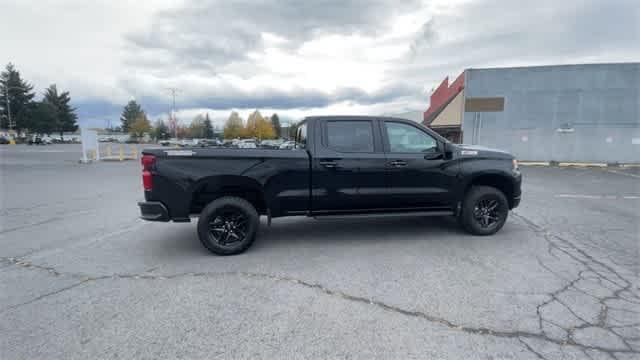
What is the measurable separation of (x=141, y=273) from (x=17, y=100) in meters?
84.6

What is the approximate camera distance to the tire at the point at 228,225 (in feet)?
14.2

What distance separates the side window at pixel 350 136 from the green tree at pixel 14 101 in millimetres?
81625

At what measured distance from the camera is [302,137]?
529 centimetres

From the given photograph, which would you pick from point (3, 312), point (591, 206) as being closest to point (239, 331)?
point (3, 312)

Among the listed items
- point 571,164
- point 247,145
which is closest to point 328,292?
point 247,145

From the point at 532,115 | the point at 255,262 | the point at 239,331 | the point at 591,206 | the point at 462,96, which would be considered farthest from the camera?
the point at 462,96

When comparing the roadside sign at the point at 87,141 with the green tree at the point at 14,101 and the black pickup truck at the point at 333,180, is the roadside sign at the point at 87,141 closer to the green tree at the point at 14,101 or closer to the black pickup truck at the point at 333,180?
the black pickup truck at the point at 333,180

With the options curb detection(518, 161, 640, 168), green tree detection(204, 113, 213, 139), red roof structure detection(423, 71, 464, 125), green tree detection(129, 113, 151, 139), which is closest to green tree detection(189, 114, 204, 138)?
green tree detection(204, 113, 213, 139)

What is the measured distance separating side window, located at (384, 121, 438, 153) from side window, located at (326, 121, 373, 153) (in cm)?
33

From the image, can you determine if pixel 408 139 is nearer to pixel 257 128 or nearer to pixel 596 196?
pixel 596 196

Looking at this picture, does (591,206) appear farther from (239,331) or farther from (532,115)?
(532,115)

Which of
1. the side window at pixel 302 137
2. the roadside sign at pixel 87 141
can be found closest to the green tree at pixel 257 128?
the roadside sign at pixel 87 141

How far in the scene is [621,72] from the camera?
59.6 ft

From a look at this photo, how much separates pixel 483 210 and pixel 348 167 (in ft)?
7.94
